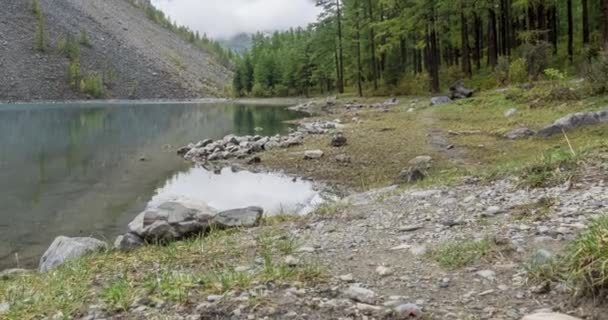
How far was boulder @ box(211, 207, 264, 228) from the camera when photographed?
30.7 ft

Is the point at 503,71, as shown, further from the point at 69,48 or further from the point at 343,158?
the point at 69,48

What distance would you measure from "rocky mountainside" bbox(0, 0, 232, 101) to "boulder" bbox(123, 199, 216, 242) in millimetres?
143570

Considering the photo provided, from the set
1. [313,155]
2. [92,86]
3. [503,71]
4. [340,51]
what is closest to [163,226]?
[313,155]

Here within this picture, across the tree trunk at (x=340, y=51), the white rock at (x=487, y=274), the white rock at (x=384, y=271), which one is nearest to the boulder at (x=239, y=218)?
the white rock at (x=384, y=271)

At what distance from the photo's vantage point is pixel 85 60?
16300 cm

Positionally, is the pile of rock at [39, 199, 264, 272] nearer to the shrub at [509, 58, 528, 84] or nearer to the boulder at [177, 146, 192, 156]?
the boulder at [177, 146, 192, 156]

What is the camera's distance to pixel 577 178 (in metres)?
7.95

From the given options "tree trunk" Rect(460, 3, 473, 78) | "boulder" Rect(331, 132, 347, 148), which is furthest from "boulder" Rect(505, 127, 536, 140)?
"tree trunk" Rect(460, 3, 473, 78)

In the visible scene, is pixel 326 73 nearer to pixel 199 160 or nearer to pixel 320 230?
pixel 199 160

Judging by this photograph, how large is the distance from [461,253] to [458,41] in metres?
46.7

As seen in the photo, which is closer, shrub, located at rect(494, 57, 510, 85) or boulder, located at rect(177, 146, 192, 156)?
boulder, located at rect(177, 146, 192, 156)

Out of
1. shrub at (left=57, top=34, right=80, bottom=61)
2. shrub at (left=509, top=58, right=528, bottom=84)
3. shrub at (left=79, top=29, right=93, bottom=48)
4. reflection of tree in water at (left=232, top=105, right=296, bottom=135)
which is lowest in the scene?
reflection of tree in water at (left=232, top=105, right=296, bottom=135)

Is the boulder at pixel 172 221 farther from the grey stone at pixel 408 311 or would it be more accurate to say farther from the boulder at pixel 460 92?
the boulder at pixel 460 92

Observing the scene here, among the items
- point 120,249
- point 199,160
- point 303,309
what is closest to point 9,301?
point 120,249
